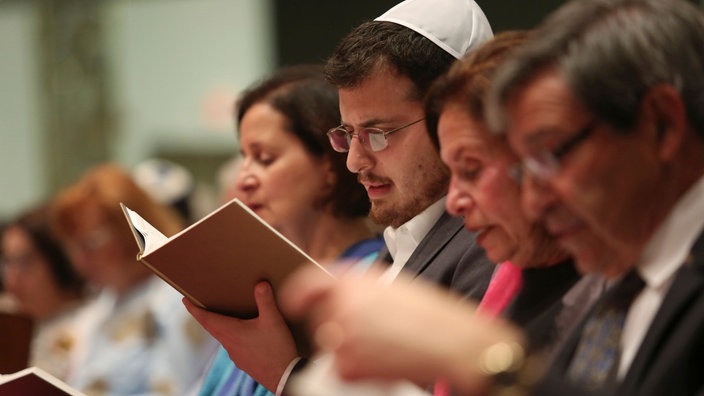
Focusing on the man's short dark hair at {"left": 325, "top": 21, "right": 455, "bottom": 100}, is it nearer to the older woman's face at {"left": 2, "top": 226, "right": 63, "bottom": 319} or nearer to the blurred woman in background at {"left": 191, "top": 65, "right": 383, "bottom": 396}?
the blurred woman in background at {"left": 191, "top": 65, "right": 383, "bottom": 396}

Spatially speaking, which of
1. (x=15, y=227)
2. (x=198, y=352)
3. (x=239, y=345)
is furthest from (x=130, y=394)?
(x=239, y=345)

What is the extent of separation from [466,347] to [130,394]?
3.40 m

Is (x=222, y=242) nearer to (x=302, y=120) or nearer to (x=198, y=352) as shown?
(x=302, y=120)

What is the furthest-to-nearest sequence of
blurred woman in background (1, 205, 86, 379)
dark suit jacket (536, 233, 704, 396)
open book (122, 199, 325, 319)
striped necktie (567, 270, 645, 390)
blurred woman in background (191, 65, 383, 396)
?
blurred woman in background (1, 205, 86, 379), blurred woman in background (191, 65, 383, 396), open book (122, 199, 325, 319), striped necktie (567, 270, 645, 390), dark suit jacket (536, 233, 704, 396)

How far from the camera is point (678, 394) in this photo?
158cm

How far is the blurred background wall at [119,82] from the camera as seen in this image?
25.2ft

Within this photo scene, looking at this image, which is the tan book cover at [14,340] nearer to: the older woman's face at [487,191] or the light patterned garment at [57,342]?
the older woman's face at [487,191]

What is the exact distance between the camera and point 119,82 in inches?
321

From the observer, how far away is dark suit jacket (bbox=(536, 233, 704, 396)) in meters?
1.58

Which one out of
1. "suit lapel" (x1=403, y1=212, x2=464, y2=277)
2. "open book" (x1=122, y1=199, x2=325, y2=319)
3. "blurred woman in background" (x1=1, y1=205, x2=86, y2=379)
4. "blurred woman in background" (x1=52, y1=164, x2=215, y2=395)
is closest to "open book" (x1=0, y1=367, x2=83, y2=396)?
"open book" (x1=122, y1=199, x2=325, y2=319)

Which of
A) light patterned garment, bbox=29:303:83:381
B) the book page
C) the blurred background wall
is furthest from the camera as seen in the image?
the blurred background wall

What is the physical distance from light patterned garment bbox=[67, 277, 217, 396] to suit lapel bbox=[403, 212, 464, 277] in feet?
7.57

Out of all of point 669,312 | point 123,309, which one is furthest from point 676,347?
point 123,309

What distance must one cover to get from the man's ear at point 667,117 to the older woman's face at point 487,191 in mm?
316
